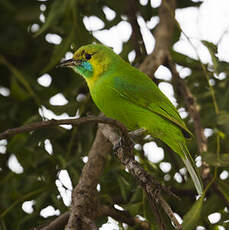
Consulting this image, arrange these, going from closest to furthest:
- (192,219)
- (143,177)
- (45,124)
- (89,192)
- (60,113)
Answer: (45,124) → (143,177) → (192,219) → (89,192) → (60,113)

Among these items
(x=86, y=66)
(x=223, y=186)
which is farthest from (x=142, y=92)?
(x=223, y=186)

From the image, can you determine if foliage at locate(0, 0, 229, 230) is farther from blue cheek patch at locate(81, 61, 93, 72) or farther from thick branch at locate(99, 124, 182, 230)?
thick branch at locate(99, 124, 182, 230)

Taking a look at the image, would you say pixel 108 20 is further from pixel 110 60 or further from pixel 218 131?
pixel 218 131

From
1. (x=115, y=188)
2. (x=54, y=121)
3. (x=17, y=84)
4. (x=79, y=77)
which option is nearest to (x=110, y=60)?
(x=79, y=77)

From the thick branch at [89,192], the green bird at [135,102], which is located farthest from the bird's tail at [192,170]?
the thick branch at [89,192]

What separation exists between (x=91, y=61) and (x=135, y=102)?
355mm

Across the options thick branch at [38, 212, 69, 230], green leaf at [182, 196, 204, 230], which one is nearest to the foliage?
green leaf at [182, 196, 204, 230]

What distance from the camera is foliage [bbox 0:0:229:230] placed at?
1737mm

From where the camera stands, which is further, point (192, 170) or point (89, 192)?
point (192, 170)

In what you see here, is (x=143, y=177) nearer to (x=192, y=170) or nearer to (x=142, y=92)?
(x=192, y=170)

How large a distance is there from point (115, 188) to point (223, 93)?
670 millimetres

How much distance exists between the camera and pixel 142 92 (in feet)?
6.52

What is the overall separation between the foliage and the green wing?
0.18 m

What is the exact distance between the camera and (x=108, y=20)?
2.13 m
